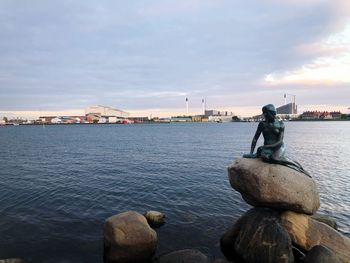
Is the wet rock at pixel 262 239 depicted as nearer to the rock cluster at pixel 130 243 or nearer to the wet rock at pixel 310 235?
the wet rock at pixel 310 235

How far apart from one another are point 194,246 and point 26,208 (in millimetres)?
12267

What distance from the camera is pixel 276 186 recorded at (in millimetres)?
12156

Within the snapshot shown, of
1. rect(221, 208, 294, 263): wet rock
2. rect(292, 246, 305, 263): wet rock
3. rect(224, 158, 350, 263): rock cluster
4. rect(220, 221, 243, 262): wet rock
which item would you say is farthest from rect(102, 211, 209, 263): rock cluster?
rect(292, 246, 305, 263): wet rock

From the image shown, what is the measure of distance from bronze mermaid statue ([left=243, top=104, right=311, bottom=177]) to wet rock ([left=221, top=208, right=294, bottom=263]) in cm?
214

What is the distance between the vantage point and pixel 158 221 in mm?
17781

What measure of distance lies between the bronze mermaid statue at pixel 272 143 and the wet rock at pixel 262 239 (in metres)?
2.14

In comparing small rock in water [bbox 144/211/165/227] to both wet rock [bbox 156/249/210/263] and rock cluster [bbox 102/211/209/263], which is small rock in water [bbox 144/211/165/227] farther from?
wet rock [bbox 156/249/210/263]

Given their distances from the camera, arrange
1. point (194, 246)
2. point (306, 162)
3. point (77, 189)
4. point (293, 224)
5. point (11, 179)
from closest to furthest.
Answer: point (293, 224)
point (194, 246)
point (77, 189)
point (11, 179)
point (306, 162)

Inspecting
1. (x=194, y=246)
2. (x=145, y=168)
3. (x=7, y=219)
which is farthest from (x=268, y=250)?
(x=145, y=168)

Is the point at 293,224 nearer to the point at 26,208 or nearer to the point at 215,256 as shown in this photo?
the point at 215,256

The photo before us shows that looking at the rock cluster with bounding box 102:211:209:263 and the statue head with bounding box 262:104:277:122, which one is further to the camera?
the statue head with bounding box 262:104:277:122

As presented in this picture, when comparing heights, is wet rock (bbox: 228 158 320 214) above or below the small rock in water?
above

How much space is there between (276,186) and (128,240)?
20.7 ft

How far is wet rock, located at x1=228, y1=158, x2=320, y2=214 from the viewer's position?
1219 cm
